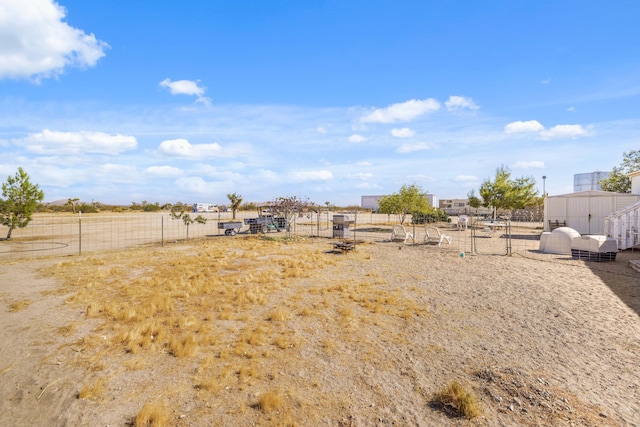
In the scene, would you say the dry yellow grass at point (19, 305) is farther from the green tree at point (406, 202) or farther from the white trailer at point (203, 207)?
the white trailer at point (203, 207)

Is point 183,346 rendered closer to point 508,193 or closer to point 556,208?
point 556,208

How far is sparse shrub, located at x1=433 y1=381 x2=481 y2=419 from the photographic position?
4.02m

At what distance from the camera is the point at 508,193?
3603cm

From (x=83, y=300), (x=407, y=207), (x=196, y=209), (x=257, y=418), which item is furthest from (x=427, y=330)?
(x=196, y=209)

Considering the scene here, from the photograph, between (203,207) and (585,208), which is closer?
(585,208)

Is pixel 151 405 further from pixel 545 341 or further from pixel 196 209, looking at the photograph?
pixel 196 209

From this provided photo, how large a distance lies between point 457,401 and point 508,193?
3760cm

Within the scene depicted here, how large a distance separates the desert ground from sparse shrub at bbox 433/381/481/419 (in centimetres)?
5

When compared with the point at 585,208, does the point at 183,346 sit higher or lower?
lower

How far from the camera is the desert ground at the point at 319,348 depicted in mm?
4152

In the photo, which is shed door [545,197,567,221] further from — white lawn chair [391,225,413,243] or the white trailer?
the white trailer

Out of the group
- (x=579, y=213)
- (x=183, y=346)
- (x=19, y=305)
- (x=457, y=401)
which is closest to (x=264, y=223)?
(x=19, y=305)

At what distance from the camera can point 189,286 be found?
10023 millimetres

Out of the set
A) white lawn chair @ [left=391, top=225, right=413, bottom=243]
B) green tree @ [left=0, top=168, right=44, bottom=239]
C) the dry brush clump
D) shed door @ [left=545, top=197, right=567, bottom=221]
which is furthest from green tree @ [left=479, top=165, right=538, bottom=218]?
green tree @ [left=0, top=168, right=44, bottom=239]
